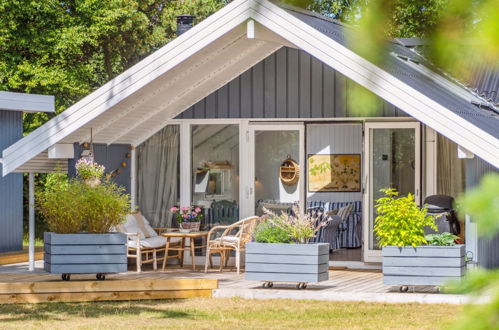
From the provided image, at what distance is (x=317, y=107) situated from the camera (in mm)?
11797

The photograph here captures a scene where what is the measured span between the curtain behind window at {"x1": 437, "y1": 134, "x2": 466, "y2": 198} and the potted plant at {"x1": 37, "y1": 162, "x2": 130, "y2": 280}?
3984 mm

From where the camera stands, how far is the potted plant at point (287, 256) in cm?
921

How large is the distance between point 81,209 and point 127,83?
1514mm

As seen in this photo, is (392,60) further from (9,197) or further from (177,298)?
(9,197)

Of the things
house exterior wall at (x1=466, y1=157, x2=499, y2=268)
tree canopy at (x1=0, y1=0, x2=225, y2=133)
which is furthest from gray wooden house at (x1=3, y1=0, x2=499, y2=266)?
tree canopy at (x1=0, y1=0, x2=225, y2=133)

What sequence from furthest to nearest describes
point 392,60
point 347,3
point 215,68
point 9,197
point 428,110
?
point 9,197, point 215,68, point 428,110, point 392,60, point 347,3

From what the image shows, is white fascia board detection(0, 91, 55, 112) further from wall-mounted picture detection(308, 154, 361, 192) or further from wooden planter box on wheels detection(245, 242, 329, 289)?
wooden planter box on wheels detection(245, 242, 329, 289)

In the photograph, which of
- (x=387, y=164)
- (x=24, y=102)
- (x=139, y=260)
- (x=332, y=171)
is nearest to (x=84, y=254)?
(x=139, y=260)

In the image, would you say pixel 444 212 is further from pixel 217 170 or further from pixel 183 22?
pixel 183 22

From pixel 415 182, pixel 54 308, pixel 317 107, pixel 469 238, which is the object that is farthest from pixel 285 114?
pixel 54 308

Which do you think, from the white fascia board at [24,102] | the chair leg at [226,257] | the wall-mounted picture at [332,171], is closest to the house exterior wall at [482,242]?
the chair leg at [226,257]

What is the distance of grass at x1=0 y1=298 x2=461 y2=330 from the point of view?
771cm

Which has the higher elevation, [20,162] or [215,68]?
[215,68]

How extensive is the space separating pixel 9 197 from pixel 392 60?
12660 millimetres
